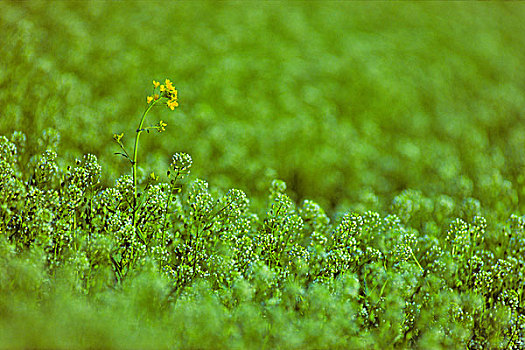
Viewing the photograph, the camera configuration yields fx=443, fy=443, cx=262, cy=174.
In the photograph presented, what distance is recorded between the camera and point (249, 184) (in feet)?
18.5

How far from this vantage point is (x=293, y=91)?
826 cm

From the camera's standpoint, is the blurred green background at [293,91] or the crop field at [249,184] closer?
the crop field at [249,184]

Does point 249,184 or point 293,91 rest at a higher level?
point 293,91

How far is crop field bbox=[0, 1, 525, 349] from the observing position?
332cm

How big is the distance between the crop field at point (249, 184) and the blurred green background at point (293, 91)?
0.12 ft

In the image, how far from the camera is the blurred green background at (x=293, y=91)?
5.47 metres

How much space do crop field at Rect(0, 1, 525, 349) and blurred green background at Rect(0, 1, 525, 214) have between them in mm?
38

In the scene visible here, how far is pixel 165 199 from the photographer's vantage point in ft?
12.8

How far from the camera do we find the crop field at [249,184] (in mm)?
3322

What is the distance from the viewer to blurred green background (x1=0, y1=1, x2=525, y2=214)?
215 inches

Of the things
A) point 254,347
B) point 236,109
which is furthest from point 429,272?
point 236,109

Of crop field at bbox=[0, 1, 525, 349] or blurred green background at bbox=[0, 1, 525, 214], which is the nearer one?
crop field at bbox=[0, 1, 525, 349]

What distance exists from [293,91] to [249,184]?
3.19 m

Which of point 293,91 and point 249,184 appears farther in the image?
point 293,91
